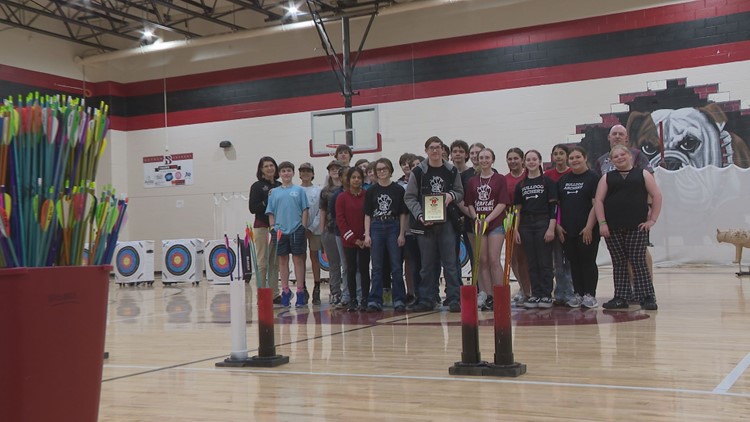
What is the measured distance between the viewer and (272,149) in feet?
47.8

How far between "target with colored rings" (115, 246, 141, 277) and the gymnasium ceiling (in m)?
4.06

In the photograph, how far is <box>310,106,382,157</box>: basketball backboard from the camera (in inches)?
516

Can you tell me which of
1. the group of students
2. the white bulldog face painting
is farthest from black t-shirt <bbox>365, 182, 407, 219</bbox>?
the white bulldog face painting

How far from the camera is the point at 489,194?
19.2 feet

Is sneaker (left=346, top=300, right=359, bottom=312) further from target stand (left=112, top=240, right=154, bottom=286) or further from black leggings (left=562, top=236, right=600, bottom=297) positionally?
target stand (left=112, top=240, right=154, bottom=286)

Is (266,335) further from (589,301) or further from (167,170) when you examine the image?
(167,170)

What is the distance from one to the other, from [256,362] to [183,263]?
374 inches

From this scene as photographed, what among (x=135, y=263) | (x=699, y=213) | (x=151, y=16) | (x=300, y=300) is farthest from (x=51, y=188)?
(x=151, y=16)

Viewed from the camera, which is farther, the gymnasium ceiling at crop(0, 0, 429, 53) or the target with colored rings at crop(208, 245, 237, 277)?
the gymnasium ceiling at crop(0, 0, 429, 53)

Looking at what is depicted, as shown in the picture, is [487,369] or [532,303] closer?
[487,369]

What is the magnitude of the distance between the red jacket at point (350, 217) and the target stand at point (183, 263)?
6.95 meters

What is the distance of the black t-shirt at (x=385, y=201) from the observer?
6117 mm

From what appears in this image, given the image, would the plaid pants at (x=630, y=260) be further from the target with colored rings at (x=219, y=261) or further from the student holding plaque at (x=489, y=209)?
the target with colored rings at (x=219, y=261)

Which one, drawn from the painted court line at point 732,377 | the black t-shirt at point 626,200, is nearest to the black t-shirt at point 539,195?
the black t-shirt at point 626,200
